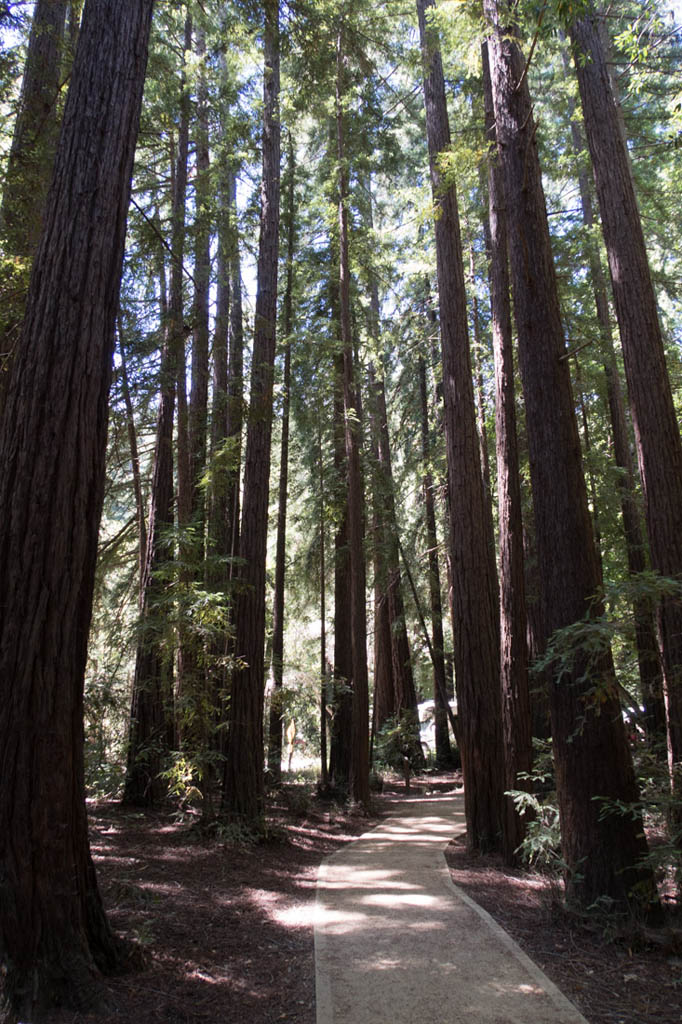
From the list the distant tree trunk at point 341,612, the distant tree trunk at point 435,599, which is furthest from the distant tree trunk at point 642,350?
the distant tree trunk at point 435,599

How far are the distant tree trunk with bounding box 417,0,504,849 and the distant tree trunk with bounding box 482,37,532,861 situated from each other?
0.66m

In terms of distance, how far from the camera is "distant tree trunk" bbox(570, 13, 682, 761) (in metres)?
5.97

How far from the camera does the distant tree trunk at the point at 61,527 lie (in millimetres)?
3803

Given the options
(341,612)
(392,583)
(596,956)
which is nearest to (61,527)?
(596,956)

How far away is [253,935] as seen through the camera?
5535mm

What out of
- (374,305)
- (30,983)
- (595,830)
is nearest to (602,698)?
(595,830)

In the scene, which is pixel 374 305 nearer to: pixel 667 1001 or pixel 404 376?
pixel 404 376

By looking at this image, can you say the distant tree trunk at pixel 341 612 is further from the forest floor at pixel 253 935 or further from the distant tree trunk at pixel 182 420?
the forest floor at pixel 253 935

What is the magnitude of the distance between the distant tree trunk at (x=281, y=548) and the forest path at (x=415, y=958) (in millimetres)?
5362

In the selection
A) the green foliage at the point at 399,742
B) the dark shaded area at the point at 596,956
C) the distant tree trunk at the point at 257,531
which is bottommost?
the dark shaded area at the point at 596,956

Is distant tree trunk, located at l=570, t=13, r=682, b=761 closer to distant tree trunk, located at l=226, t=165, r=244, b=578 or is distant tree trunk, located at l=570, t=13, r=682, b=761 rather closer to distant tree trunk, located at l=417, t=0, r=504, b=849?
distant tree trunk, located at l=417, t=0, r=504, b=849

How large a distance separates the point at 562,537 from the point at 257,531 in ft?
17.2

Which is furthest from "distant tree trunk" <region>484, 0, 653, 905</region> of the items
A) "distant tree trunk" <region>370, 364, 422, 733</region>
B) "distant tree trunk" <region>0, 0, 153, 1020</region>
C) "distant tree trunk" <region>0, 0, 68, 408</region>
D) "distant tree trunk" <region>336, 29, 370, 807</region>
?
"distant tree trunk" <region>370, 364, 422, 733</region>

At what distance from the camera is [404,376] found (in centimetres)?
1956
